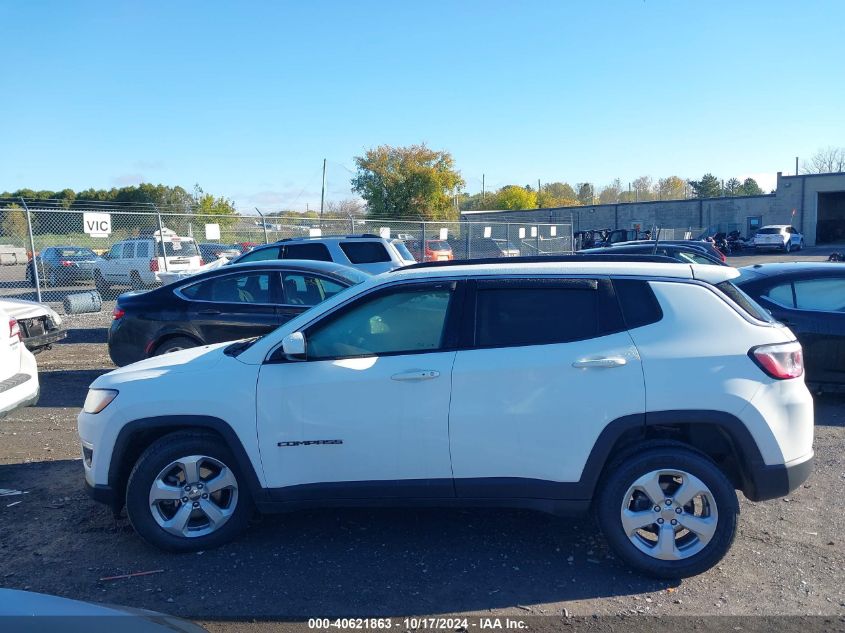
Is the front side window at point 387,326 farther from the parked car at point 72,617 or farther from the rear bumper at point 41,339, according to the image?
the rear bumper at point 41,339

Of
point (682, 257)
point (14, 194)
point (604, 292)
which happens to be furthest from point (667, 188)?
point (604, 292)

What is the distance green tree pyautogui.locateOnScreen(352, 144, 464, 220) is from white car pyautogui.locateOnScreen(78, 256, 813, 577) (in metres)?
51.2

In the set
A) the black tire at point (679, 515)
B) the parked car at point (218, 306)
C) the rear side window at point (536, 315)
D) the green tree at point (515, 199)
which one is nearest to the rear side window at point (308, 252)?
the parked car at point (218, 306)

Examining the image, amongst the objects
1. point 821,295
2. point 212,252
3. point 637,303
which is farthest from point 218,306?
point 212,252

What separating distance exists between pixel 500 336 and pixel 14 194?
61.1m

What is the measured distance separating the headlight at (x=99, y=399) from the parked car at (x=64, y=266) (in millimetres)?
18252

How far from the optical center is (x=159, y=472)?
14.6 feet

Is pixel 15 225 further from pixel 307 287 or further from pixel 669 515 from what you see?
pixel 669 515

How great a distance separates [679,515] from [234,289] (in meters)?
6.45

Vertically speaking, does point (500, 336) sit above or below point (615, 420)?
above

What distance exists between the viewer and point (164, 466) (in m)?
4.45

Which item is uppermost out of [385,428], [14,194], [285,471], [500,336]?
[14,194]

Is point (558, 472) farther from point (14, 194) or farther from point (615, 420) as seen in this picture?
point (14, 194)

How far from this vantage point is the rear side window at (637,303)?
4234 millimetres
